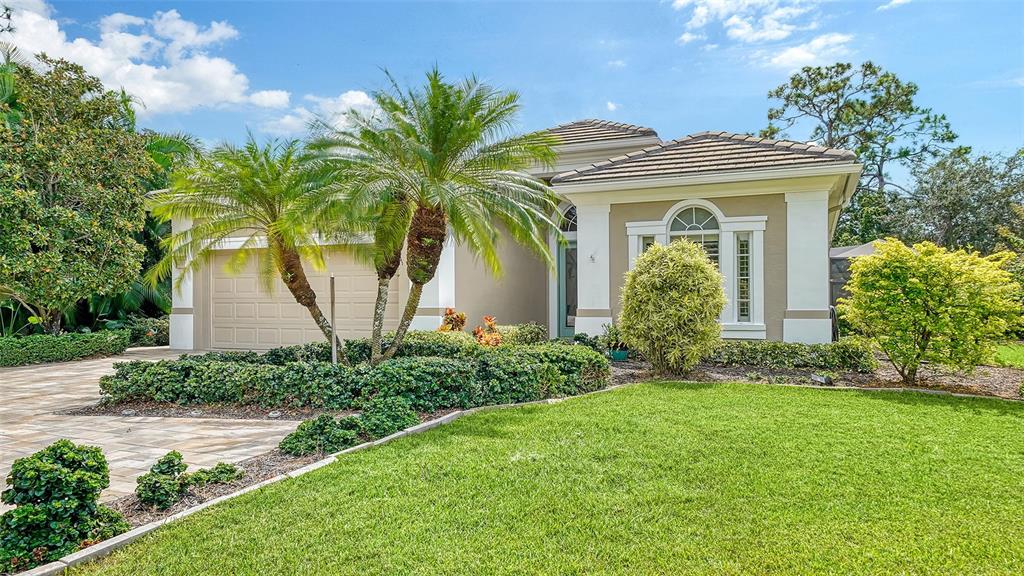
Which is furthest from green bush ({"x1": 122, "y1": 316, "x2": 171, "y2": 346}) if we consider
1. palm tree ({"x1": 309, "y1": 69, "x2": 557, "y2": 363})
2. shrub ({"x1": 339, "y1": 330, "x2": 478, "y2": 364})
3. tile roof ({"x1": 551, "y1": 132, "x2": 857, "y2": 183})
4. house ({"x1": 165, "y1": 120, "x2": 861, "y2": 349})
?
tile roof ({"x1": 551, "y1": 132, "x2": 857, "y2": 183})

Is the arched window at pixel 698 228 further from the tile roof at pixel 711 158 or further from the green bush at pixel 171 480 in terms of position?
the green bush at pixel 171 480

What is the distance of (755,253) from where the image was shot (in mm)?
11391

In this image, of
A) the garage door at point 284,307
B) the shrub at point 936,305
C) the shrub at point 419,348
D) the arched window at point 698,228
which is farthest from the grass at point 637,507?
the garage door at point 284,307

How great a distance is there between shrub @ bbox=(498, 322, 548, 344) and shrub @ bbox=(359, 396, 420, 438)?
5915 mm

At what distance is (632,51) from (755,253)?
608 centimetres

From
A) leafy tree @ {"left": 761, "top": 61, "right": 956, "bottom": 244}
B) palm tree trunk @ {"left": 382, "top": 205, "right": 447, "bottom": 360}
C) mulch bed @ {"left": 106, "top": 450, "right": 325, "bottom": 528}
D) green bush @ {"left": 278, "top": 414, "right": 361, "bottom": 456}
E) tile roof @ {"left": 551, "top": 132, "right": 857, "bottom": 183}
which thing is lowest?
mulch bed @ {"left": 106, "top": 450, "right": 325, "bottom": 528}

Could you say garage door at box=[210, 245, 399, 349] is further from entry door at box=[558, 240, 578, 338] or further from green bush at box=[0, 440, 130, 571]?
green bush at box=[0, 440, 130, 571]

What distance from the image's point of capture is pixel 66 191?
13.3 metres

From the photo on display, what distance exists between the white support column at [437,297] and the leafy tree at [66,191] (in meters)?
7.46

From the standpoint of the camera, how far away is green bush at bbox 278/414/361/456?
561 centimetres

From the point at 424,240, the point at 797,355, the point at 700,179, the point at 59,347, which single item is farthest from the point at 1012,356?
the point at 59,347

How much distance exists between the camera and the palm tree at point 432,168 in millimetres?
7848

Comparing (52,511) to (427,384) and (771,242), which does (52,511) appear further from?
(771,242)

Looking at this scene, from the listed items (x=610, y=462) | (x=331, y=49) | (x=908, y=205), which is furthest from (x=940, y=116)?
(x=610, y=462)
